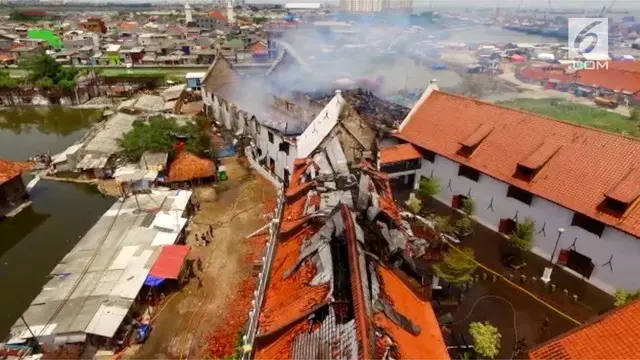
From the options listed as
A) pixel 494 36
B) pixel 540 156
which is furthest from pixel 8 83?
pixel 494 36

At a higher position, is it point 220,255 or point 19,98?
point 19,98

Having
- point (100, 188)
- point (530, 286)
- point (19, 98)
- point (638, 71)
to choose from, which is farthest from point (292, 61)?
point (638, 71)

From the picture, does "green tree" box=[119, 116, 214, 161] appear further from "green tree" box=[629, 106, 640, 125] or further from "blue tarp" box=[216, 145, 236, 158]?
"green tree" box=[629, 106, 640, 125]

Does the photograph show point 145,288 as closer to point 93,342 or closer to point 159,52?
point 93,342

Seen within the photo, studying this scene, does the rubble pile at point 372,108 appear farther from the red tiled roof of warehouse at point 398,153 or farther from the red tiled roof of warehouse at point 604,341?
the red tiled roof of warehouse at point 604,341

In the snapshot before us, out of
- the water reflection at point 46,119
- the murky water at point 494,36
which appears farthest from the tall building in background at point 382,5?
the water reflection at point 46,119

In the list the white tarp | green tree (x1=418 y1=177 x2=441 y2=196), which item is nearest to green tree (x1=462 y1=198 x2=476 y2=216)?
green tree (x1=418 y1=177 x2=441 y2=196)

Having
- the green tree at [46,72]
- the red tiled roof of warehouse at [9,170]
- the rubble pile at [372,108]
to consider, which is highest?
the green tree at [46,72]
